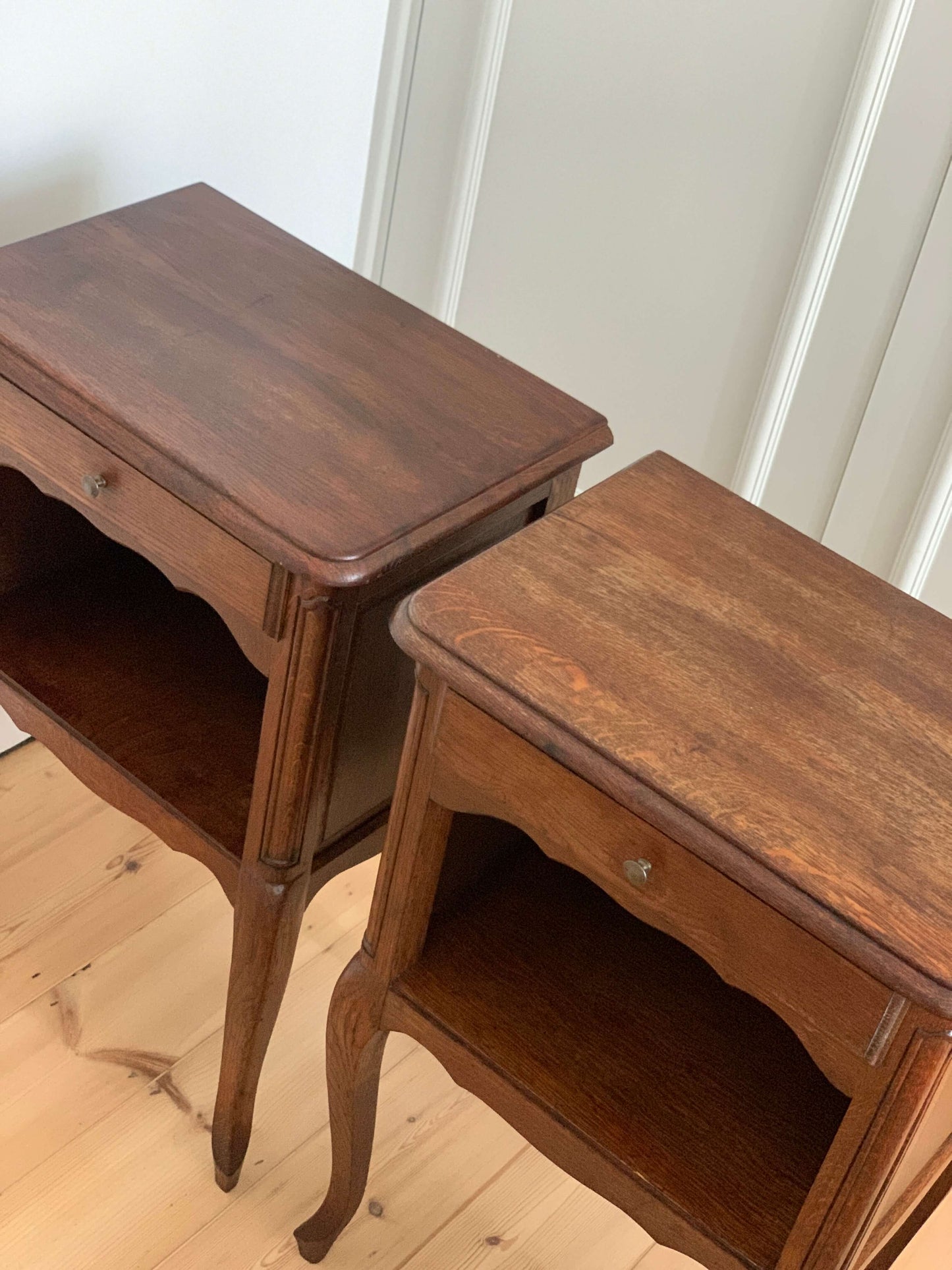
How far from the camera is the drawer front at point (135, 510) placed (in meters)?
1.04

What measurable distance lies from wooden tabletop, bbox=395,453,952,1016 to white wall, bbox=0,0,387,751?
2.52 ft

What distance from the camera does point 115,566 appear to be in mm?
1470

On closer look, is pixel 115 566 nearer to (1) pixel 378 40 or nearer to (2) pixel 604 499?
(2) pixel 604 499

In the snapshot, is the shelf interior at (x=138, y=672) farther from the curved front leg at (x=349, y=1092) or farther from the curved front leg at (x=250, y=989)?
the curved front leg at (x=349, y=1092)

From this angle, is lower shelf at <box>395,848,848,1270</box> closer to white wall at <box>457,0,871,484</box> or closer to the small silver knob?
the small silver knob

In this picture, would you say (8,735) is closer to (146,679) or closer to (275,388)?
(146,679)

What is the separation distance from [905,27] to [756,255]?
0.94 ft

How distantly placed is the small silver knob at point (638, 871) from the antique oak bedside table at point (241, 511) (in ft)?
0.90

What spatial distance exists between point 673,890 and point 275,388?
53 centimetres

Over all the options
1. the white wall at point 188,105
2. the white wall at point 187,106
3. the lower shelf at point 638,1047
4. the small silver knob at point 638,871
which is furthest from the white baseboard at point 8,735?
the small silver knob at point 638,871

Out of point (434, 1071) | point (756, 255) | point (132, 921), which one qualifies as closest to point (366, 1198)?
point (434, 1071)

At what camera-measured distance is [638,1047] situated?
1071mm

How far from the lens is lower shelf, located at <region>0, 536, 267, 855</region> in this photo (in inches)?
48.7

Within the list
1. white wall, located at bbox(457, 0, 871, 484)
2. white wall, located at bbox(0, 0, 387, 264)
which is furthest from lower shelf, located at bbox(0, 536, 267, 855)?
white wall, located at bbox(457, 0, 871, 484)
